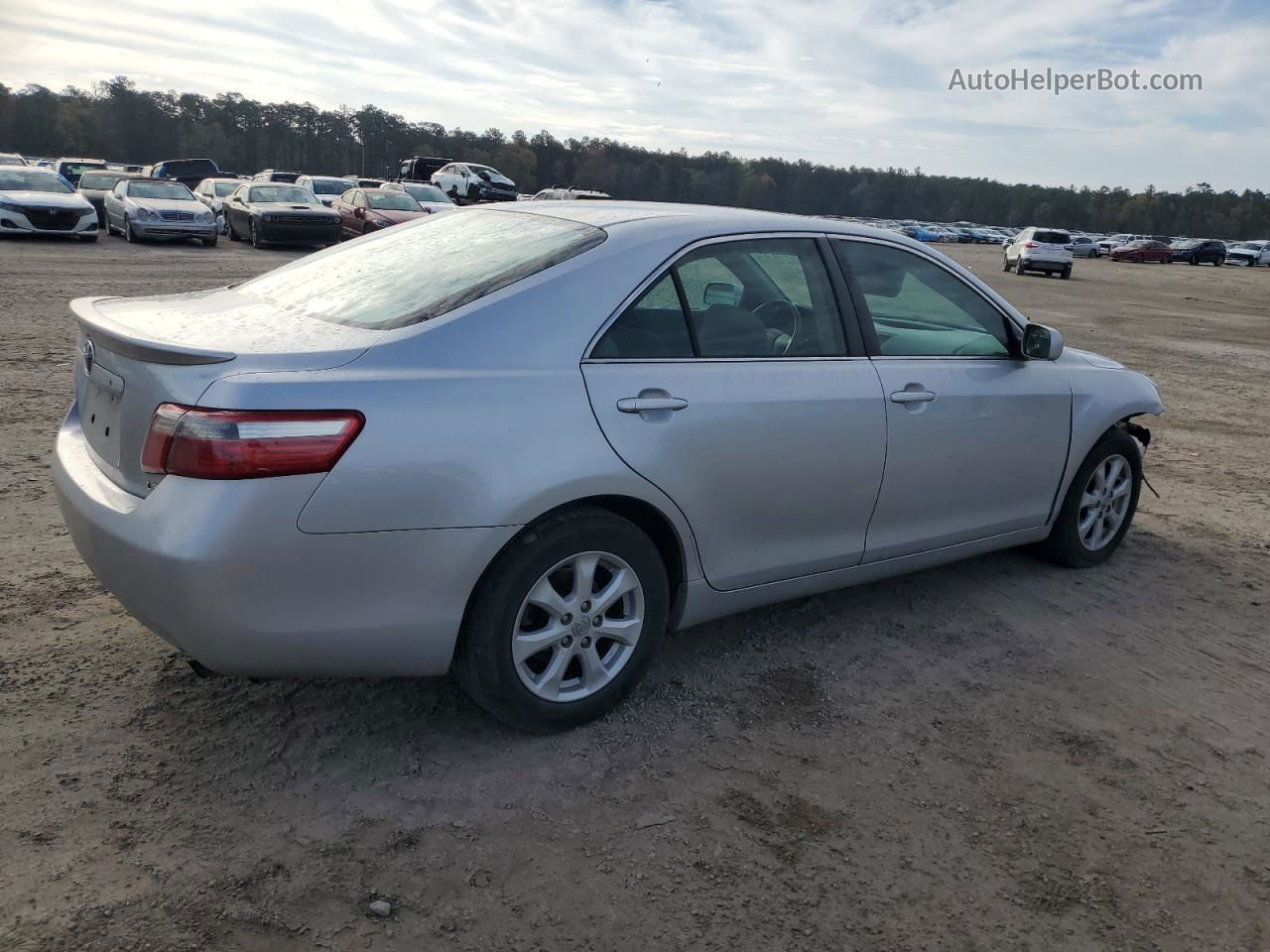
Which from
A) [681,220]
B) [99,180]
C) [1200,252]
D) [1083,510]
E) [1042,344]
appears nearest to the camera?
[681,220]

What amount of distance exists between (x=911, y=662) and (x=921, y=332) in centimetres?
134

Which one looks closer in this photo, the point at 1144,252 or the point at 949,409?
the point at 949,409

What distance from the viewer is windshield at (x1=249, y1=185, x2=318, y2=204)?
23922 millimetres

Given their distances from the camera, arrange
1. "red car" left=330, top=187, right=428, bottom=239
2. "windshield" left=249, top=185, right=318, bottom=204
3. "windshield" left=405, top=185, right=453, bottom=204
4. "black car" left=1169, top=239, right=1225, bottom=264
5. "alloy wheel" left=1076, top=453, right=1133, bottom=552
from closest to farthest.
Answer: "alloy wheel" left=1076, top=453, right=1133, bottom=552
"red car" left=330, top=187, right=428, bottom=239
"windshield" left=249, top=185, right=318, bottom=204
"windshield" left=405, top=185, right=453, bottom=204
"black car" left=1169, top=239, right=1225, bottom=264

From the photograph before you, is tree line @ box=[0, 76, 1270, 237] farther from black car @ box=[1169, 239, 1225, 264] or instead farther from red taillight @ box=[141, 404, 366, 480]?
red taillight @ box=[141, 404, 366, 480]

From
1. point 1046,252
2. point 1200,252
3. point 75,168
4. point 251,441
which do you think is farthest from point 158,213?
point 1200,252

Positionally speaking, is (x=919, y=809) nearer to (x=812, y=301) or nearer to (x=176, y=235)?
(x=812, y=301)

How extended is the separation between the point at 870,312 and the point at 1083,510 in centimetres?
184

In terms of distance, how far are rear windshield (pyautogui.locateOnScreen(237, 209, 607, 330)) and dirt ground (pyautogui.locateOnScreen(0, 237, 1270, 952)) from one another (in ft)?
4.22

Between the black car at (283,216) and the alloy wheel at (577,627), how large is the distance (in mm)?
21635

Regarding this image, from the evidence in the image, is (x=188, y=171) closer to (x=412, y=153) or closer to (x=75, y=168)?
(x=75, y=168)

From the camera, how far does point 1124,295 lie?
91.0 feet

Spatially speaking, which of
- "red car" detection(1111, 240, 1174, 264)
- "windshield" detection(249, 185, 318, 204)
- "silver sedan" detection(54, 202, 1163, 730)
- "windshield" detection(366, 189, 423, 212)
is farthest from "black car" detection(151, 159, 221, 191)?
"red car" detection(1111, 240, 1174, 264)

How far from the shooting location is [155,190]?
23.6m
